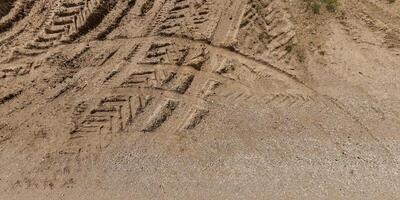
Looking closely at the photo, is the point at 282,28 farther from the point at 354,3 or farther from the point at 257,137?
the point at 257,137

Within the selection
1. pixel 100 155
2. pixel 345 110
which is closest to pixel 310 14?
pixel 345 110

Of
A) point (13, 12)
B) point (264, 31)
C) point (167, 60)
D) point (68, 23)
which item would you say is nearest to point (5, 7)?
point (13, 12)

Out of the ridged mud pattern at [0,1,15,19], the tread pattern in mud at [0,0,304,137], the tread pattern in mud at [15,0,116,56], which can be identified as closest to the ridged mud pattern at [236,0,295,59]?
the tread pattern in mud at [0,0,304,137]

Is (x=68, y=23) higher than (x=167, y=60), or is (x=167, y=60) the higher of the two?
(x=68, y=23)

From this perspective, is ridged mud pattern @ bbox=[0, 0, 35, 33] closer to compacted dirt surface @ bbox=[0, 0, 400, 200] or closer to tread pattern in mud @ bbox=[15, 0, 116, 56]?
compacted dirt surface @ bbox=[0, 0, 400, 200]

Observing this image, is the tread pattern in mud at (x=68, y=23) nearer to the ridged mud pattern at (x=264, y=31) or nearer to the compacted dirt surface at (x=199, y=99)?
the compacted dirt surface at (x=199, y=99)

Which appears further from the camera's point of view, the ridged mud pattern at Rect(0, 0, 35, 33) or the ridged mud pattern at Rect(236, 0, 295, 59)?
the ridged mud pattern at Rect(0, 0, 35, 33)

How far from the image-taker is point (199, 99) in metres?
6.95

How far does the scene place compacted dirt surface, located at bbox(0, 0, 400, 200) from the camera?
6250 millimetres

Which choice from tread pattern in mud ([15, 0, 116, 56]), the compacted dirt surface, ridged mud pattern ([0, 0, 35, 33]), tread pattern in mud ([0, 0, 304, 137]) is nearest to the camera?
the compacted dirt surface

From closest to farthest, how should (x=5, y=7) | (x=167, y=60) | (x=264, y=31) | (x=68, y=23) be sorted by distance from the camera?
(x=167, y=60) → (x=264, y=31) → (x=68, y=23) → (x=5, y=7)

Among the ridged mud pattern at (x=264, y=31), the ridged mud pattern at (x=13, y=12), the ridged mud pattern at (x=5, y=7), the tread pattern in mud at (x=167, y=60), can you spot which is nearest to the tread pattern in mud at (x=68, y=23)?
the tread pattern in mud at (x=167, y=60)

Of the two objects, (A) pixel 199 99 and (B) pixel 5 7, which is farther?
(B) pixel 5 7

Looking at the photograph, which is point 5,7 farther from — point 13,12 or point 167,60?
point 167,60
